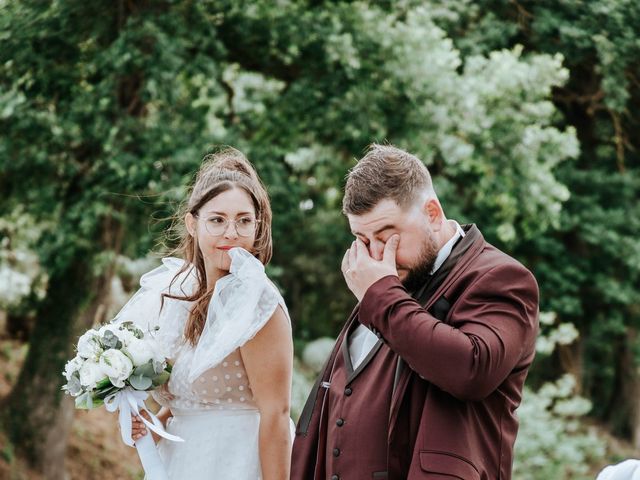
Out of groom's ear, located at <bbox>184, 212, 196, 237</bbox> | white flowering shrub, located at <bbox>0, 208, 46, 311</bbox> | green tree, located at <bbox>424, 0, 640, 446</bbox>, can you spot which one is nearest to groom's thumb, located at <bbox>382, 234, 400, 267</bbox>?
groom's ear, located at <bbox>184, 212, 196, 237</bbox>

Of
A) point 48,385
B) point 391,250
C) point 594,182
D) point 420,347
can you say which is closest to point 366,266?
point 391,250

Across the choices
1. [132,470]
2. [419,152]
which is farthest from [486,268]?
[132,470]

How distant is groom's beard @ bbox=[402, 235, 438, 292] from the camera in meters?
2.58

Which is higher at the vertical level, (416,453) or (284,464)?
(416,453)

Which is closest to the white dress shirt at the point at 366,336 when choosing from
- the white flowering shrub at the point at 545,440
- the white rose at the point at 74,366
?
the white rose at the point at 74,366

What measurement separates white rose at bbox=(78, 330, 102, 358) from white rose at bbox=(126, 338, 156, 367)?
5.0 inches

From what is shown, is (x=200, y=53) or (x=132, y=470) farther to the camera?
(x=132, y=470)

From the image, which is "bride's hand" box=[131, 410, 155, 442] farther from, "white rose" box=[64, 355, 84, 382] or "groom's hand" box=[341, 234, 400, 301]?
"groom's hand" box=[341, 234, 400, 301]

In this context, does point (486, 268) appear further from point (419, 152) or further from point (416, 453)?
point (419, 152)

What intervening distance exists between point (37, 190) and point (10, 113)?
775 millimetres

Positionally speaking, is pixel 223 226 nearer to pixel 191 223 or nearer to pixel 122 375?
pixel 191 223

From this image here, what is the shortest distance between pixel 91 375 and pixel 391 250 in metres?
1.34

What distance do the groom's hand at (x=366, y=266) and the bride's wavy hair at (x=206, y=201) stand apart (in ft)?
2.95

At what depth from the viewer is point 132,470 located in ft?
29.8
